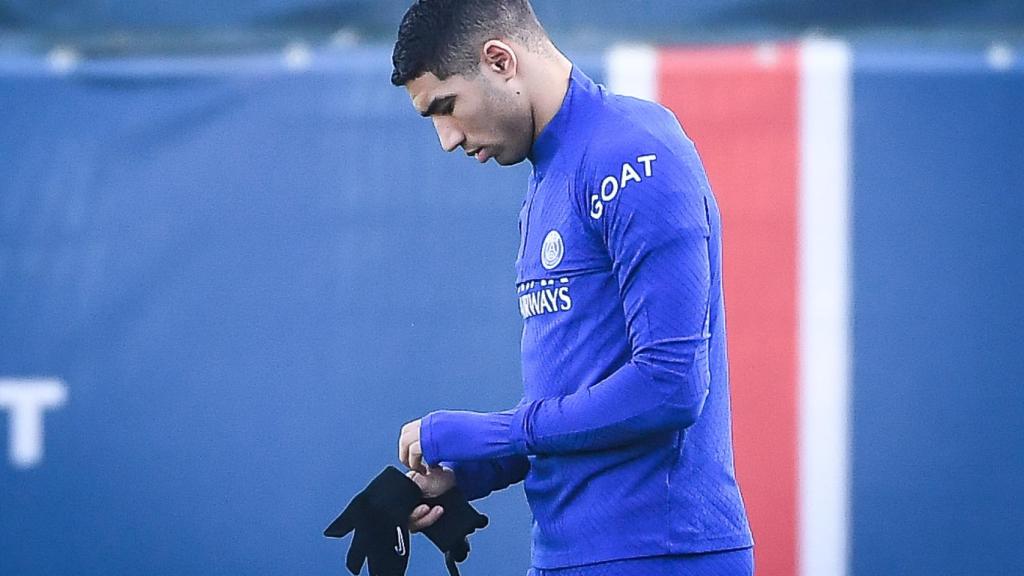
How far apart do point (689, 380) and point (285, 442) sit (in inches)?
75.6

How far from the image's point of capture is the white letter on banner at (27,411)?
10.9 feet

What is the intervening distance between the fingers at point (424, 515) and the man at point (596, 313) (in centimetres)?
8

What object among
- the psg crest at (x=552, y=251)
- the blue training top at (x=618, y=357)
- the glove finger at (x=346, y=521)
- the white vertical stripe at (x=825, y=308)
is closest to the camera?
the blue training top at (x=618, y=357)

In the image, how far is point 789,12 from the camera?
11.0 feet

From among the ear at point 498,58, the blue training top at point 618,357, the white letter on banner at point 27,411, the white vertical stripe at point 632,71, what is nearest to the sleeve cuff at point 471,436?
the blue training top at point 618,357

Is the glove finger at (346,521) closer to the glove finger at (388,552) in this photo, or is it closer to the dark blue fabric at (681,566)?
the glove finger at (388,552)

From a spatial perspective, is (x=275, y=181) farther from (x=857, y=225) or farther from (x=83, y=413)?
(x=857, y=225)

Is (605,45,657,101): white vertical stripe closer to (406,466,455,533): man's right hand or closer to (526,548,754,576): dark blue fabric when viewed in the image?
(406,466,455,533): man's right hand

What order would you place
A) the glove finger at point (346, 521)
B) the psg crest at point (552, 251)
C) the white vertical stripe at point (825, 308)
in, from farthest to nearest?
1. the white vertical stripe at point (825, 308)
2. the glove finger at point (346, 521)
3. the psg crest at point (552, 251)

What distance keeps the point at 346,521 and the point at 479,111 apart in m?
0.56

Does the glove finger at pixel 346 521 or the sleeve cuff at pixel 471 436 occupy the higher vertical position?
the sleeve cuff at pixel 471 436

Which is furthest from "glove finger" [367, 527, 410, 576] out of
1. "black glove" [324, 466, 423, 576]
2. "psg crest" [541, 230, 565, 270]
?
"psg crest" [541, 230, 565, 270]

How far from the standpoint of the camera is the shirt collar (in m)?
1.76

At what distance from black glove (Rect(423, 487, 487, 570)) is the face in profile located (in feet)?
1.53
